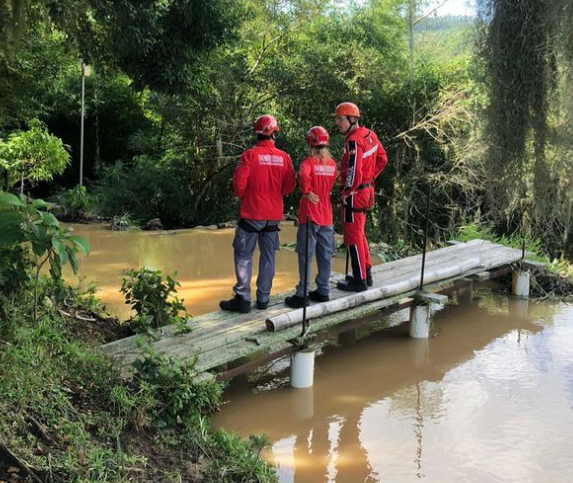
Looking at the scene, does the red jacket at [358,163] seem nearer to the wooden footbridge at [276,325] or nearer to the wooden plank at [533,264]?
the wooden footbridge at [276,325]

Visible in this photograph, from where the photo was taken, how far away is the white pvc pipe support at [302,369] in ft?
15.5

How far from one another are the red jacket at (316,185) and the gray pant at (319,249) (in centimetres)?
8

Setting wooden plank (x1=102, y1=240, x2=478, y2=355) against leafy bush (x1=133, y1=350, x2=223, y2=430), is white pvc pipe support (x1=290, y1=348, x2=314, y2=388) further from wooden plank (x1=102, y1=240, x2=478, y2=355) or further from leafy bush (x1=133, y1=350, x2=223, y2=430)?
leafy bush (x1=133, y1=350, x2=223, y2=430)

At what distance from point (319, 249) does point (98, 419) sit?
7.85 ft

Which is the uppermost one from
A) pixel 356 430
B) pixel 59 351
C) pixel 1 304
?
pixel 1 304

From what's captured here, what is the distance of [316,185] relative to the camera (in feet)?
16.4

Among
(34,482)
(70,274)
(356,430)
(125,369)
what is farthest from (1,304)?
(70,274)

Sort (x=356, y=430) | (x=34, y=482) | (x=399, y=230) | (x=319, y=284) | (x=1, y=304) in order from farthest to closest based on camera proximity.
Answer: (x=399, y=230) < (x=319, y=284) < (x=356, y=430) < (x=1, y=304) < (x=34, y=482)

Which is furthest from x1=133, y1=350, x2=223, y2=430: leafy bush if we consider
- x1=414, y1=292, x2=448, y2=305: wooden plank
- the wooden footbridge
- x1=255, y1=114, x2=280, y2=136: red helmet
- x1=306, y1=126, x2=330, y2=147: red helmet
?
x1=414, y1=292, x2=448, y2=305: wooden plank

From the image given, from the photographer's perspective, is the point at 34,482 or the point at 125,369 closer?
the point at 34,482

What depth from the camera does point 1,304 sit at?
3805mm

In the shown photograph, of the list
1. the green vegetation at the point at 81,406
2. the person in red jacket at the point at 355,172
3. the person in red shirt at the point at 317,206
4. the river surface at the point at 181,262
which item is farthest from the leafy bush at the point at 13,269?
the person in red jacket at the point at 355,172

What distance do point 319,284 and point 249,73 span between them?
813 cm

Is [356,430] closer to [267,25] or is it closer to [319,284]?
[319,284]
